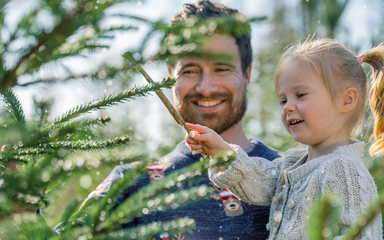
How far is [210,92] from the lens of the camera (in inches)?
90.6

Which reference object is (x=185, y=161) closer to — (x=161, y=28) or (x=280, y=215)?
(x=280, y=215)

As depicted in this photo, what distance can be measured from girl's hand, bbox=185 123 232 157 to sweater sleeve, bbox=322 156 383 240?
1.49 feet

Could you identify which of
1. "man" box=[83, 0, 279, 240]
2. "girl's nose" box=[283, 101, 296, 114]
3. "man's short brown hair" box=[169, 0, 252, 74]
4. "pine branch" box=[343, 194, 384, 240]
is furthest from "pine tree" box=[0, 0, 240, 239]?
"man's short brown hair" box=[169, 0, 252, 74]

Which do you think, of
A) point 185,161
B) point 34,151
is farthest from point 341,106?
point 34,151

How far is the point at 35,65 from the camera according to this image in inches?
21.5

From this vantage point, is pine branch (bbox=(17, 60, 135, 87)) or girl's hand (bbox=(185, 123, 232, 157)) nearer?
pine branch (bbox=(17, 60, 135, 87))

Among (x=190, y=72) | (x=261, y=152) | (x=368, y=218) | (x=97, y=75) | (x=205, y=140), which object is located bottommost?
(x=261, y=152)

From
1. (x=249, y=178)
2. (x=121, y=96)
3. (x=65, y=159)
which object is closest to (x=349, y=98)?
(x=249, y=178)

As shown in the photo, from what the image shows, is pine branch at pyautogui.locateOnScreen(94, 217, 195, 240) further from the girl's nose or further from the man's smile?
the man's smile

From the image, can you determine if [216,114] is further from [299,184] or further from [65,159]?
[65,159]

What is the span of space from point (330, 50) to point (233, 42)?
920mm

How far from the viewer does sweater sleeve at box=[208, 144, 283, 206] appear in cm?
149

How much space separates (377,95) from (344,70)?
0.29 meters

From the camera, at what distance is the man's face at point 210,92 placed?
7.57 ft
